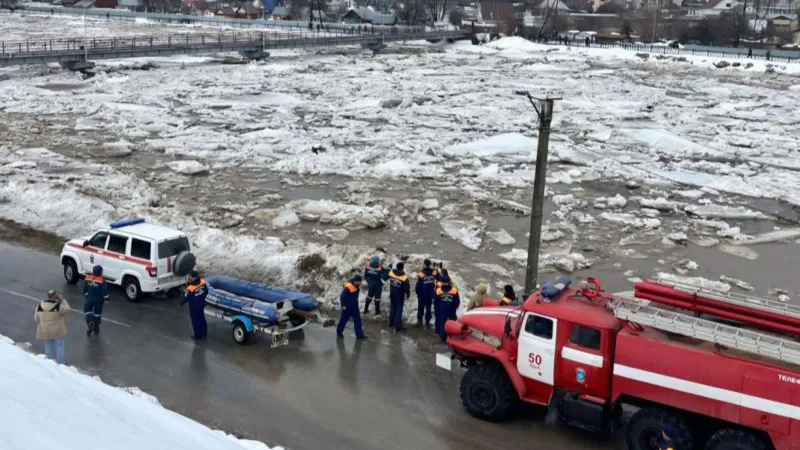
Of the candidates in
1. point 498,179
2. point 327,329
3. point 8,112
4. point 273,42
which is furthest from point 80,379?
point 273,42

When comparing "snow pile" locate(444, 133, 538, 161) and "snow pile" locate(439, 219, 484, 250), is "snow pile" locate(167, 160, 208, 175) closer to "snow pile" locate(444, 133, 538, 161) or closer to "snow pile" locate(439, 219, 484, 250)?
"snow pile" locate(444, 133, 538, 161)

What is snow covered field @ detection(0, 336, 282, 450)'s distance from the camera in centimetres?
558

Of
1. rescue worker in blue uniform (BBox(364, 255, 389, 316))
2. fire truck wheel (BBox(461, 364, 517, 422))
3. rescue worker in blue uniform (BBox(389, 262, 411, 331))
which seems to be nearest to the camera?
fire truck wheel (BBox(461, 364, 517, 422))

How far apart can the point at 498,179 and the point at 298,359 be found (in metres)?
13.0

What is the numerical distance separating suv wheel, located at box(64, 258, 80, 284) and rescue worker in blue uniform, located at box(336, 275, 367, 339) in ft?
18.4

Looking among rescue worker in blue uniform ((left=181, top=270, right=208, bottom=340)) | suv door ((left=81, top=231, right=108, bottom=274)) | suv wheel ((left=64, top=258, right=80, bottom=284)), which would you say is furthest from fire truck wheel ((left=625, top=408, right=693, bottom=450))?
suv wheel ((left=64, top=258, right=80, bottom=284))

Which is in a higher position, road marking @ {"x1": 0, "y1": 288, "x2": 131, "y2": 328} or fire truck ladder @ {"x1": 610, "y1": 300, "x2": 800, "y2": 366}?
fire truck ladder @ {"x1": 610, "y1": 300, "x2": 800, "y2": 366}

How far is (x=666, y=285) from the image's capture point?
9070mm

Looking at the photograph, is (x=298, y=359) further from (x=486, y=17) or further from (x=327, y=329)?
(x=486, y=17)

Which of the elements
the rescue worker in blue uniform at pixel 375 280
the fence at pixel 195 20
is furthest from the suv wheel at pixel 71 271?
the fence at pixel 195 20

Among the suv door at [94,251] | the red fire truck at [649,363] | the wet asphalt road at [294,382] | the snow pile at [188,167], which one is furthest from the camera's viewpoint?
the snow pile at [188,167]

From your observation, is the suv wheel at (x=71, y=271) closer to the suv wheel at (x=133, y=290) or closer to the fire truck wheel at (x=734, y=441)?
Answer: the suv wheel at (x=133, y=290)

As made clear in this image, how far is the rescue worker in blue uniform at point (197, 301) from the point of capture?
11273mm

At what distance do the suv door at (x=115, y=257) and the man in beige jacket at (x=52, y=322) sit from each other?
10.00ft
